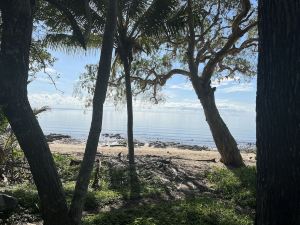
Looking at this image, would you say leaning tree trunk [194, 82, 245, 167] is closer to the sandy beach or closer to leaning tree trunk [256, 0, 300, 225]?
the sandy beach

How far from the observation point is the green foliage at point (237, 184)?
12355mm

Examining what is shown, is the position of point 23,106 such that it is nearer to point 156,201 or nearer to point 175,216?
point 175,216

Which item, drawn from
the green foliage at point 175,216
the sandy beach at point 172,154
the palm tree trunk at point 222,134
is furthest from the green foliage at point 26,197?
the sandy beach at point 172,154

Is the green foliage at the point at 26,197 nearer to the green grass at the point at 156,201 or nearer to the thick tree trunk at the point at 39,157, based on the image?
the green grass at the point at 156,201

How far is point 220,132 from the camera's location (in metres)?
19.5

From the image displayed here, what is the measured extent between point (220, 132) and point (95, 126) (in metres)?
13.1

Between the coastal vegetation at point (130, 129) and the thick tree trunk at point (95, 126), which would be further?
the thick tree trunk at point (95, 126)

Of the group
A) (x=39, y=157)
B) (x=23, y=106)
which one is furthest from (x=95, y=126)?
(x=23, y=106)

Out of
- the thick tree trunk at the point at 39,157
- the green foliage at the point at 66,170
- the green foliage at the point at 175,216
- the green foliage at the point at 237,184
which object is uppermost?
the thick tree trunk at the point at 39,157

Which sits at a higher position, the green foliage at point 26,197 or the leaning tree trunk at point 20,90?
the leaning tree trunk at point 20,90

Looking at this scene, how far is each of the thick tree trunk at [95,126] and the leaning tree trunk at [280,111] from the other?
3726 mm

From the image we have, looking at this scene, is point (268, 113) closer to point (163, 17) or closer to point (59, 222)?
point (59, 222)

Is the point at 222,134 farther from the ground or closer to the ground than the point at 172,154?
farther from the ground

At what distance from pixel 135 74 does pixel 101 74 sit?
55.4 ft
